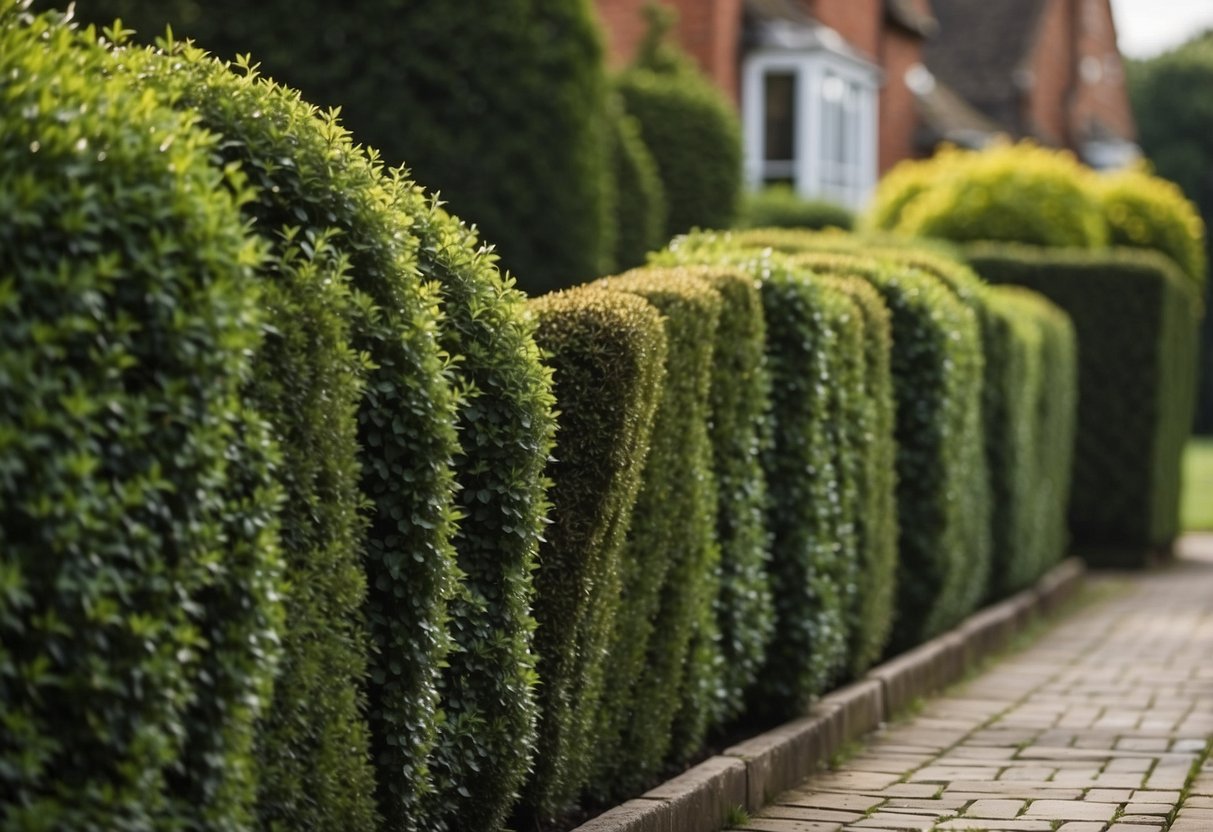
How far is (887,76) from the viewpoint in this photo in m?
33.0

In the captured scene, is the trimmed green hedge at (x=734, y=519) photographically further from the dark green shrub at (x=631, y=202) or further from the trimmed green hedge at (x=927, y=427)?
the dark green shrub at (x=631, y=202)

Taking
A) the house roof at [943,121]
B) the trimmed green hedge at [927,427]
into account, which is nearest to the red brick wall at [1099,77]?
the house roof at [943,121]

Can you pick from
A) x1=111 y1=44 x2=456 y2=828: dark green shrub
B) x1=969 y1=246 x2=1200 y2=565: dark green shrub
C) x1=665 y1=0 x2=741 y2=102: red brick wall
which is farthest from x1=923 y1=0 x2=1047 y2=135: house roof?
x1=111 y1=44 x2=456 y2=828: dark green shrub

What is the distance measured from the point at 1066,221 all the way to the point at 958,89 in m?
23.2

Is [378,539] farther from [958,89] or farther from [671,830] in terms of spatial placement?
[958,89]

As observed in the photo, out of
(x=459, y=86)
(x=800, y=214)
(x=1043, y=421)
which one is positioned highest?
(x=800, y=214)

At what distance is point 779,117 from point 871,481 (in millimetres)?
21413

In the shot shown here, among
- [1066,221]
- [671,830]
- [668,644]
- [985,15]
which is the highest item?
[985,15]

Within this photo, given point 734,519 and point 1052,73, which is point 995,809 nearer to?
point 734,519

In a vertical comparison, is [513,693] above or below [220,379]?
below

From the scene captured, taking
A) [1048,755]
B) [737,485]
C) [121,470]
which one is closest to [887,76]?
[1048,755]

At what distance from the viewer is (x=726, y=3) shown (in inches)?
1041

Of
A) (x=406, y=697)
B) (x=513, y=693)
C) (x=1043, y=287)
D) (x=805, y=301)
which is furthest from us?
(x=1043, y=287)

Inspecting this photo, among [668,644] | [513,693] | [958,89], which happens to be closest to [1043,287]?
[668,644]
